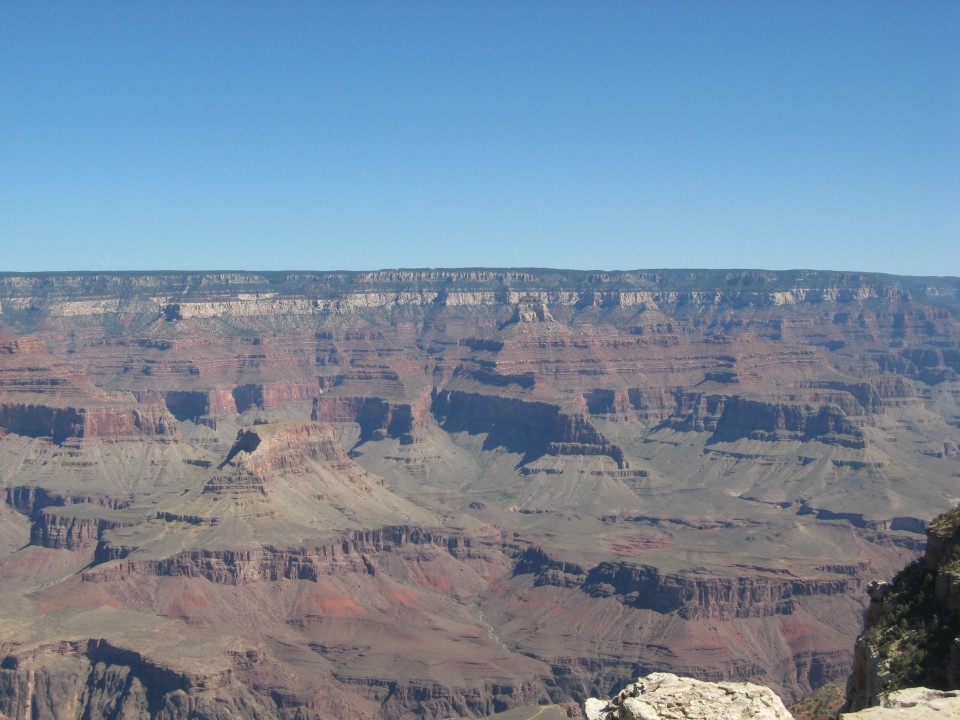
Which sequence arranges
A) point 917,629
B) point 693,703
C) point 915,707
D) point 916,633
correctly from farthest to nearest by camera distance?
point 917,629
point 916,633
point 693,703
point 915,707

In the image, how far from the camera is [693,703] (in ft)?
95.6

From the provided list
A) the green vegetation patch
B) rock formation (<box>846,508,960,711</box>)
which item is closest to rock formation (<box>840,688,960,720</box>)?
rock formation (<box>846,508,960,711</box>)

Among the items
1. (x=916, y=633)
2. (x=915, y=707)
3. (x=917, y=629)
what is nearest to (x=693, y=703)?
(x=915, y=707)

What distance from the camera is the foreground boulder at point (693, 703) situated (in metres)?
28.4

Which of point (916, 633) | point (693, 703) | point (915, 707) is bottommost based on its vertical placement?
point (693, 703)

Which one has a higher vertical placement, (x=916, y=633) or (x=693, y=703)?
(x=916, y=633)

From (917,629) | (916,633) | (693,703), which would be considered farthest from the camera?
(917,629)

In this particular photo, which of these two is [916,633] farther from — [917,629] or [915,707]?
[915,707]

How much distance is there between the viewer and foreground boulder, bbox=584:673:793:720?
28.4 meters

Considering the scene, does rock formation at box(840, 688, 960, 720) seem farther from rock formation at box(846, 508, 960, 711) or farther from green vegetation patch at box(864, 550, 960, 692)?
green vegetation patch at box(864, 550, 960, 692)

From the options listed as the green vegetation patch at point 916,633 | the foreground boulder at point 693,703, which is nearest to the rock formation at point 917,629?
the green vegetation patch at point 916,633

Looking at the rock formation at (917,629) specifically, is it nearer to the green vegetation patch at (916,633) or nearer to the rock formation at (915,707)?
the green vegetation patch at (916,633)

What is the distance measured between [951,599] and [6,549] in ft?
506

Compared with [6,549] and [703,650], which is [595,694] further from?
[6,549]
